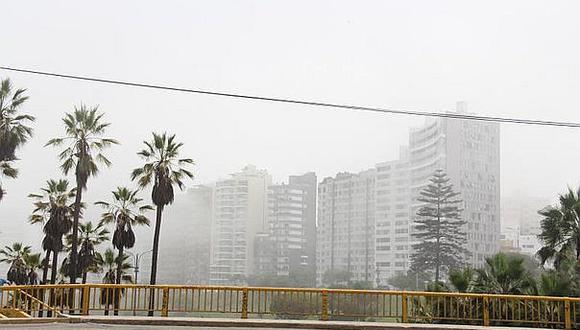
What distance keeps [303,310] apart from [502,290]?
25.7ft

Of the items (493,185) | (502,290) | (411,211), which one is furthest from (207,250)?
(502,290)

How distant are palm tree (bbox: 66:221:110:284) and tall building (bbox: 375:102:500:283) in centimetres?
4235

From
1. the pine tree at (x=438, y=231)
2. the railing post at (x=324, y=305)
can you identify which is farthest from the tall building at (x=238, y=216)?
the railing post at (x=324, y=305)

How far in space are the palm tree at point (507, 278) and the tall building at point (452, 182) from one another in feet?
205

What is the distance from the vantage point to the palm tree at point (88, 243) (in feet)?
171

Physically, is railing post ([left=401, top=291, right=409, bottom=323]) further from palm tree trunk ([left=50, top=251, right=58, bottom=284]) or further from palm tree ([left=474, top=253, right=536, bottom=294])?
palm tree trunk ([left=50, top=251, right=58, bottom=284])

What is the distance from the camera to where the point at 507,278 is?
76.7 feet

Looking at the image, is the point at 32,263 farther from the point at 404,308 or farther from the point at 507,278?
the point at 404,308

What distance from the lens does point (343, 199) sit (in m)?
95.1

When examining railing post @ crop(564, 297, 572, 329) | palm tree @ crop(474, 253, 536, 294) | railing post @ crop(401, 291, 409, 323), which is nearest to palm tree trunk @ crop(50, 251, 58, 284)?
palm tree @ crop(474, 253, 536, 294)

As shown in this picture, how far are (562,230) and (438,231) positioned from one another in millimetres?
54586

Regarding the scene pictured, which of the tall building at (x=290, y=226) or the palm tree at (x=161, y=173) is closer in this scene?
the palm tree at (x=161, y=173)

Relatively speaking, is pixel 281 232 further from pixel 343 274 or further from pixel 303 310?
pixel 303 310

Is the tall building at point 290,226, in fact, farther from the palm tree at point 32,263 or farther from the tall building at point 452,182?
the palm tree at point 32,263
